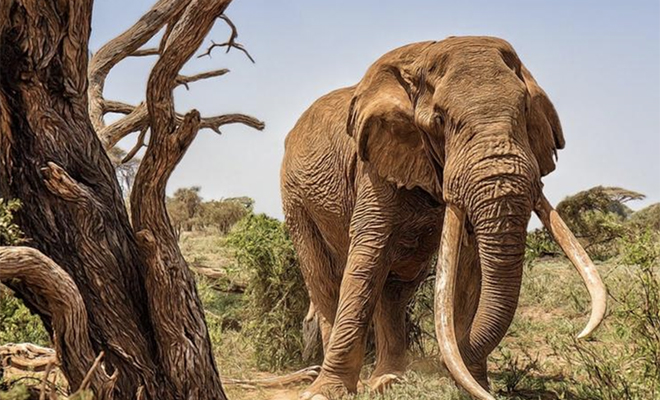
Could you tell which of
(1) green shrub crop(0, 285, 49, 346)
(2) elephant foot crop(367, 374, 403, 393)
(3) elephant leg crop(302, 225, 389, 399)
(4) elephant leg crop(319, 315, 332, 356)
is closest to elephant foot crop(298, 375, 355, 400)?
(3) elephant leg crop(302, 225, 389, 399)

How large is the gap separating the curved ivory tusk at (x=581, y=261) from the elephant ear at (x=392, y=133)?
2.63 feet

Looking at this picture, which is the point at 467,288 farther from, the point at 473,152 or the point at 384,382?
the point at 473,152

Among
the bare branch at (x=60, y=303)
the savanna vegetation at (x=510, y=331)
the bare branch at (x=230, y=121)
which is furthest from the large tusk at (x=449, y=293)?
the bare branch at (x=230, y=121)

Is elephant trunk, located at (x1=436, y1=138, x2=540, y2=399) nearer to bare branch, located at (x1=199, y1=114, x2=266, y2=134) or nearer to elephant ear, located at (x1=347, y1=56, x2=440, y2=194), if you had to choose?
elephant ear, located at (x1=347, y1=56, x2=440, y2=194)

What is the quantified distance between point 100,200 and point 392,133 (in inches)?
87.2

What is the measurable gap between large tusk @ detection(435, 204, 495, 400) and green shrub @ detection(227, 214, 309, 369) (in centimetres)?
415

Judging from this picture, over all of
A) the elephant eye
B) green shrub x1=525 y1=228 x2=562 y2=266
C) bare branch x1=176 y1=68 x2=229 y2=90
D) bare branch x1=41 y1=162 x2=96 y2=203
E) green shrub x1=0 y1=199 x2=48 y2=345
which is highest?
bare branch x1=176 y1=68 x2=229 y2=90

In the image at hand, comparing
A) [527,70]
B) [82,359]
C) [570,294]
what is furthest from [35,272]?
[570,294]

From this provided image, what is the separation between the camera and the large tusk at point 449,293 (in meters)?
4.78

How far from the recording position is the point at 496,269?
504cm

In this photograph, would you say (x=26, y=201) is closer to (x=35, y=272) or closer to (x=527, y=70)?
(x=35, y=272)

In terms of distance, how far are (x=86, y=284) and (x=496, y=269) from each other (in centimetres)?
239

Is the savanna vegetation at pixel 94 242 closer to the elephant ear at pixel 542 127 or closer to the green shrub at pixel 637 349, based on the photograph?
the green shrub at pixel 637 349

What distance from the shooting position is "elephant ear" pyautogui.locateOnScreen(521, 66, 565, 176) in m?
5.48
